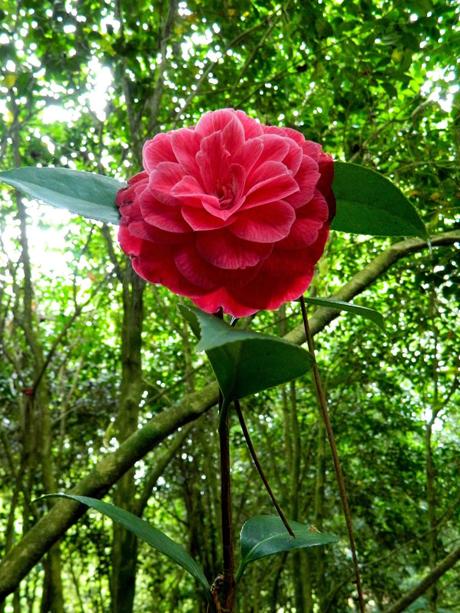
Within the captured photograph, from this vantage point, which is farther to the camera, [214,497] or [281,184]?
[214,497]

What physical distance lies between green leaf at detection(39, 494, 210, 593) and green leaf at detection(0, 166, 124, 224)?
0.62 ft

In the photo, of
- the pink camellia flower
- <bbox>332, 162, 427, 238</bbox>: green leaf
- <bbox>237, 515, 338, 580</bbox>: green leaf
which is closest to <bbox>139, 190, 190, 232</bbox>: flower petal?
Answer: the pink camellia flower

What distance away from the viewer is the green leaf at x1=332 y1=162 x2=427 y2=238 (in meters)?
0.35

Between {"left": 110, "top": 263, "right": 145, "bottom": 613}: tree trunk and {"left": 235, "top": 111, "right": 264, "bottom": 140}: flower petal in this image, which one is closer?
{"left": 235, "top": 111, "right": 264, "bottom": 140}: flower petal

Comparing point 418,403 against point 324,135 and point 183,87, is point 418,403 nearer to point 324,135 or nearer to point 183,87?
point 324,135

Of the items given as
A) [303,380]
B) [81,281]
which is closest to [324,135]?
[303,380]

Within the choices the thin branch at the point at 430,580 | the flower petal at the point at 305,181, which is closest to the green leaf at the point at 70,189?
the flower petal at the point at 305,181

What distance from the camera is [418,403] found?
325cm

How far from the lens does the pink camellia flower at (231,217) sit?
1.10ft

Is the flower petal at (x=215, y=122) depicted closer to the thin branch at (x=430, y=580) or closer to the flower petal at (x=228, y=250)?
the flower petal at (x=228, y=250)

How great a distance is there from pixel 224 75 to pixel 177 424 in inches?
54.0

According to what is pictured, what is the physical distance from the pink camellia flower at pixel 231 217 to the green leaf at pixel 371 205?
0.05 ft

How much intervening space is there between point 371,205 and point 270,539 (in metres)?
0.26

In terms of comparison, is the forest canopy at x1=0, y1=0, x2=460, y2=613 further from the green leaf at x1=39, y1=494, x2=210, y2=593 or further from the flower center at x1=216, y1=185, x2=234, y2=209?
the green leaf at x1=39, y1=494, x2=210, y2=593
